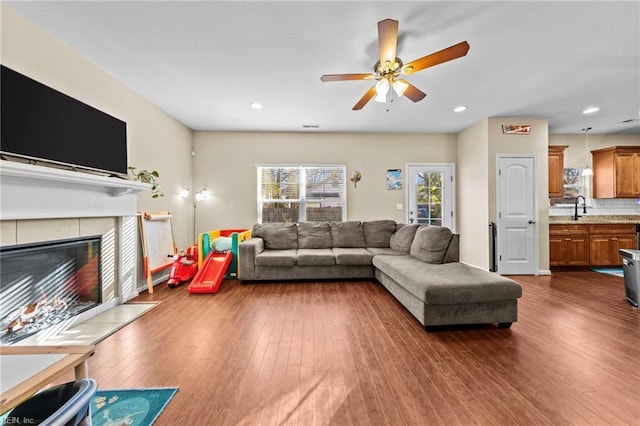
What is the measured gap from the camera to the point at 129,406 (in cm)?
157

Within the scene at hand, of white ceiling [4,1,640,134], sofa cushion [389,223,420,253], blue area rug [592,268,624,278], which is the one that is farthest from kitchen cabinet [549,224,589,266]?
sofa cushion [389,223,420,253]

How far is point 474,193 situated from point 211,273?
4.83 m

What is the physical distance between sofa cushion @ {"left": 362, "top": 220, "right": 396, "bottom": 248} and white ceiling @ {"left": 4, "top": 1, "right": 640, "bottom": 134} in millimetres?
1967

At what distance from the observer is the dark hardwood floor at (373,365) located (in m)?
1.52

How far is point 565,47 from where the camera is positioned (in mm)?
2602

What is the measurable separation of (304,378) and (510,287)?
2.03 m

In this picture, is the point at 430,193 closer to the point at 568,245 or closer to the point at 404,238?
the point at 404,238

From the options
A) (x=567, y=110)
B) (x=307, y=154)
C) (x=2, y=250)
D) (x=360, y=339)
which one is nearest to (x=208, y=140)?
(x=307, y=154)

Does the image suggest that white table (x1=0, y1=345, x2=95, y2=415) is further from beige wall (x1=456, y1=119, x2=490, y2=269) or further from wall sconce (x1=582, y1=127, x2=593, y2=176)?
wall sconce (x1=582, y1=127, x2=593, y2=176)

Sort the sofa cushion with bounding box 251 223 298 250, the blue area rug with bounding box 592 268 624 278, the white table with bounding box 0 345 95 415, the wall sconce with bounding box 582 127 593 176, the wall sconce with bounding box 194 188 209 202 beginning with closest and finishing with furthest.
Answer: the white table with bounding box 0 345 95 415, the blue area rug with bounding box 592 268 624 278, the sofa cushion with bounding box 251 223 298 250, the wall sconce with bounding box 194 188 209 202, the wall sconce with bounding box 582 127 593 176

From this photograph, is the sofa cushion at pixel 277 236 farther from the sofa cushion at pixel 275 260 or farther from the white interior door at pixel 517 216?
the white interior door at pixel 517 216

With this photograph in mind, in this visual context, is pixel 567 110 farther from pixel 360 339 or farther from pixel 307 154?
pixel 360 339

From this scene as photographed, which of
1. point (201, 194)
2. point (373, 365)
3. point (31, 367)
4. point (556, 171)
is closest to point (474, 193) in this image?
point (556, 171)

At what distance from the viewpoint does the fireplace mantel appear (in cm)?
198
